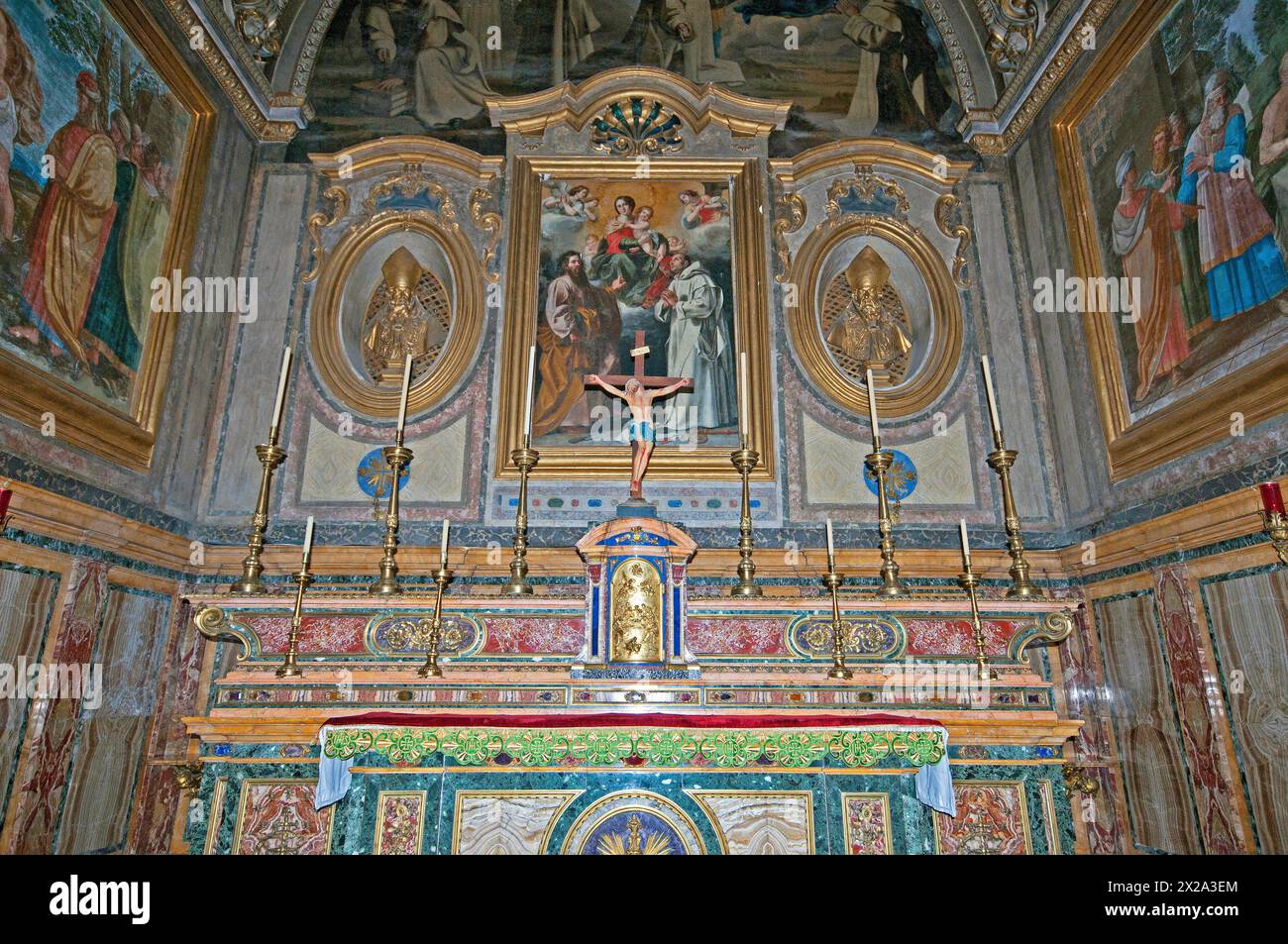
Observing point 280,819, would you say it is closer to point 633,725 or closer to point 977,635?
point 633,725

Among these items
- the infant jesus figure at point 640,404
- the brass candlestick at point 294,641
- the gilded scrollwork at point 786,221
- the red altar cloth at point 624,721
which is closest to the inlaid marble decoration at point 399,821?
the red altar cloth at point 624,721

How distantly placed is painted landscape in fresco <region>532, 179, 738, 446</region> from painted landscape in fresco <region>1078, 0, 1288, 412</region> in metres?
3.10

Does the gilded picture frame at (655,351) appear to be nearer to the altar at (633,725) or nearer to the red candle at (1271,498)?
the altar at (633,725)

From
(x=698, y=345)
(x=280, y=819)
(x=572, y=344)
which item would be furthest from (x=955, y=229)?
(x=280, y=819)

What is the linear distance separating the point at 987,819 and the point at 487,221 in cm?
622

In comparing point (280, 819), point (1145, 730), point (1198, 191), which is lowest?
point (280, 819)

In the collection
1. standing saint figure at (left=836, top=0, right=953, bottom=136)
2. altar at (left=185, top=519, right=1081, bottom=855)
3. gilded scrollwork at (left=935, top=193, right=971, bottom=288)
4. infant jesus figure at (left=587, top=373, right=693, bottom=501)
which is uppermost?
standing saint figure at (left=836, top=0, right=953, bottom=136)

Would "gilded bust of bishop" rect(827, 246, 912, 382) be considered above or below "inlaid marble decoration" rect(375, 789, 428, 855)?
above

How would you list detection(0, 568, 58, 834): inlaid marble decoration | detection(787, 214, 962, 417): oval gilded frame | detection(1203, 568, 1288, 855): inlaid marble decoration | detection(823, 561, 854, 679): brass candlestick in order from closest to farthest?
detection(1203, 568, 1288, 855): inlaid marble decoration < detection(0, 568, 58, 834): inlaid marble decoration < detection(823, 561, 854, 679): brass candlestick < detection(787, 214, 962, 417): oval gilded frame

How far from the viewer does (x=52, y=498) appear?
458 centimetres

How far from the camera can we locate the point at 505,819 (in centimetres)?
383

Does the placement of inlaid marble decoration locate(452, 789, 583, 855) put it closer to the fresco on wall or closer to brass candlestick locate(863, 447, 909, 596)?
brass candlestick locate(863, 447, 909, 596)

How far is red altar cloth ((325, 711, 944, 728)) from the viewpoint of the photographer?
12.5 feet

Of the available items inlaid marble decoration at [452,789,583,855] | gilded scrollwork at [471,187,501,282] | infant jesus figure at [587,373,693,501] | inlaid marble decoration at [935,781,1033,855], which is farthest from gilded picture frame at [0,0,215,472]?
inlaid marble decoration at [935,781,1033,855]
